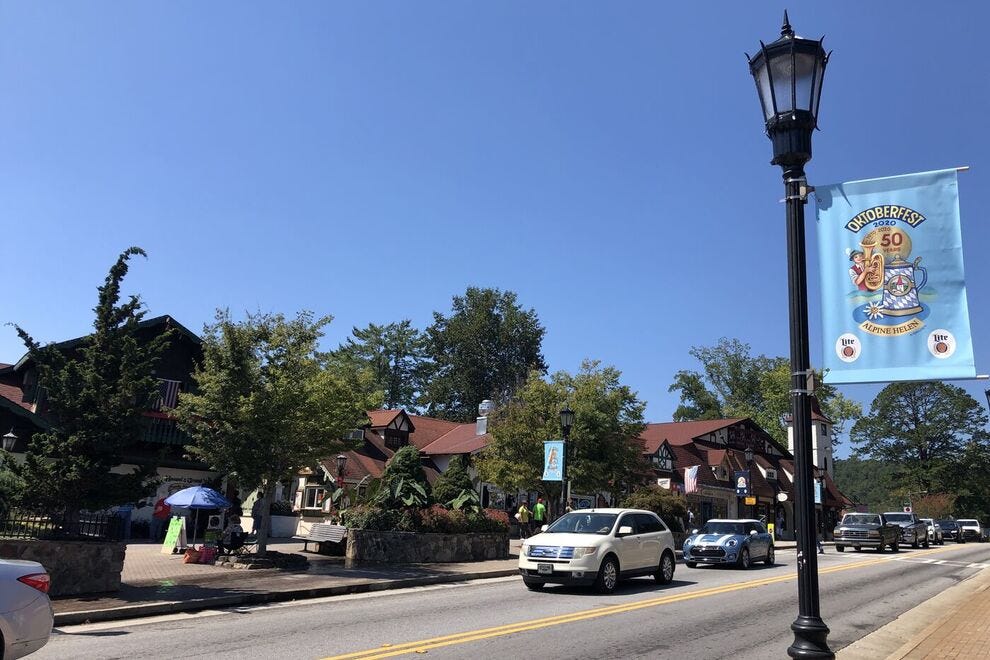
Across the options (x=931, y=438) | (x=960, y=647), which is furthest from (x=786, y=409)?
(x=960, y=647)

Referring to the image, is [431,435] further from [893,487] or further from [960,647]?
[893,487]

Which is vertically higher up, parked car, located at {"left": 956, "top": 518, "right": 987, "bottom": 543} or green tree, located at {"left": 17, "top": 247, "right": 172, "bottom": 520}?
green tree, located at {"left": 17, "top": 247, "right": 172, "bottom": 520}

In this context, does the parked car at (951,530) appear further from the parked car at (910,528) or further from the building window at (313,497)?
the building window at (313,497)

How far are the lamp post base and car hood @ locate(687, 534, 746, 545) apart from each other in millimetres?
18049

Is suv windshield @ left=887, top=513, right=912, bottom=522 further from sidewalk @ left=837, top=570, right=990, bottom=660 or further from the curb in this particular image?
the curb

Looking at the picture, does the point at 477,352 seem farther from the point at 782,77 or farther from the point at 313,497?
the point at 782,77

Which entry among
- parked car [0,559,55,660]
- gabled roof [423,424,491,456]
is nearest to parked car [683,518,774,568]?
parked car [0,559,55,660]

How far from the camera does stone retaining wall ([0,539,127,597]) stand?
12.1m

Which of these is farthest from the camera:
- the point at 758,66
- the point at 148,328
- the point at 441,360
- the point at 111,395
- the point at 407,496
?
the point at 441,360

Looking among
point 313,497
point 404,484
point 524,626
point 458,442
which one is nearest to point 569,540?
point 524,626

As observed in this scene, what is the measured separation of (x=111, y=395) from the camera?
13.4 m

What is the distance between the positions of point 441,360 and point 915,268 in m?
78.6

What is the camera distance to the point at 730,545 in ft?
70.0

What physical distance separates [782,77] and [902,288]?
5.99 feet
